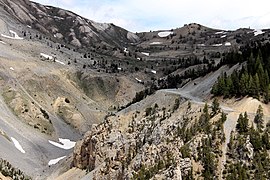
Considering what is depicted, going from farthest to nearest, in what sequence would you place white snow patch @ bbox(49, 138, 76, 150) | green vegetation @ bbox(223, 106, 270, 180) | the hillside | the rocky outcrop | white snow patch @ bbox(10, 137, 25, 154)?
white snow patch @ bbox(49, 138, 76, 150) < white snow patch @ bbox(10, 137, 25, 154) < the rocky outcrop < the hillside < green vegetation @ bbox(223, 106, 270, 180)

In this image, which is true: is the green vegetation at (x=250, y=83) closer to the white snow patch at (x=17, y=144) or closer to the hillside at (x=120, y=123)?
the hillside at (x=120, y=123)

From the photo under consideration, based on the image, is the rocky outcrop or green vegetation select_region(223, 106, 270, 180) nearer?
green vegetation select_region(223, 106, 270, 180)

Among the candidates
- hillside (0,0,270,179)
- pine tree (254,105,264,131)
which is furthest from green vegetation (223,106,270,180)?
hillside (0,0,270,179)

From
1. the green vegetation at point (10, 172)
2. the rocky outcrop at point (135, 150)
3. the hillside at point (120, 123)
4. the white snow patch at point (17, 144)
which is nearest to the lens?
the hillside at point (120, 123)

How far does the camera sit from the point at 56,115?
436 ft

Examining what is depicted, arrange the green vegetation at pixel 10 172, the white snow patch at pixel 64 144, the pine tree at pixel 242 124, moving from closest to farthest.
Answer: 1. the pine tree at pixel 242 124
2. the green vegetation at pixel 10 172
3. the white snow patch at pixel 64 144

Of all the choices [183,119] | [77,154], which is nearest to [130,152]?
[183,119]

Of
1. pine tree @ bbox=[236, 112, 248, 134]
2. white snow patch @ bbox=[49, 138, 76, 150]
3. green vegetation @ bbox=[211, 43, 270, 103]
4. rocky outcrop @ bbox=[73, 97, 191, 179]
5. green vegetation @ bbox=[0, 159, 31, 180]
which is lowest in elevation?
white snow patch @ bbox=[49, 138, 76, 150]

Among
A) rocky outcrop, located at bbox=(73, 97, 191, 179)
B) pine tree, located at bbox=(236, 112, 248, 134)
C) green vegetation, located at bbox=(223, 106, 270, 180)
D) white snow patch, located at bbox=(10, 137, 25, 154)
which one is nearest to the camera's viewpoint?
green vegetation, located at bbox=(223, 106, 270, 180)

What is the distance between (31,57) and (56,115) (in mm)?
37909

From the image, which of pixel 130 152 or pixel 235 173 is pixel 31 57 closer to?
pixel 130 152

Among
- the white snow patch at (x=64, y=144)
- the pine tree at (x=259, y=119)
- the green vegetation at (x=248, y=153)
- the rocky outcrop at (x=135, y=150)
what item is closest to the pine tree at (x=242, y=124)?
the green vegetation at (x=248, y=153)

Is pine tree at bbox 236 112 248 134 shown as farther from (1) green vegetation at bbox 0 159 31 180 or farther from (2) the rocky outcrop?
(1) green vegetation at bbox 0 159 31 180

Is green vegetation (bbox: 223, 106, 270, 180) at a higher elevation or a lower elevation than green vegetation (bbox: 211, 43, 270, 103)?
lower
